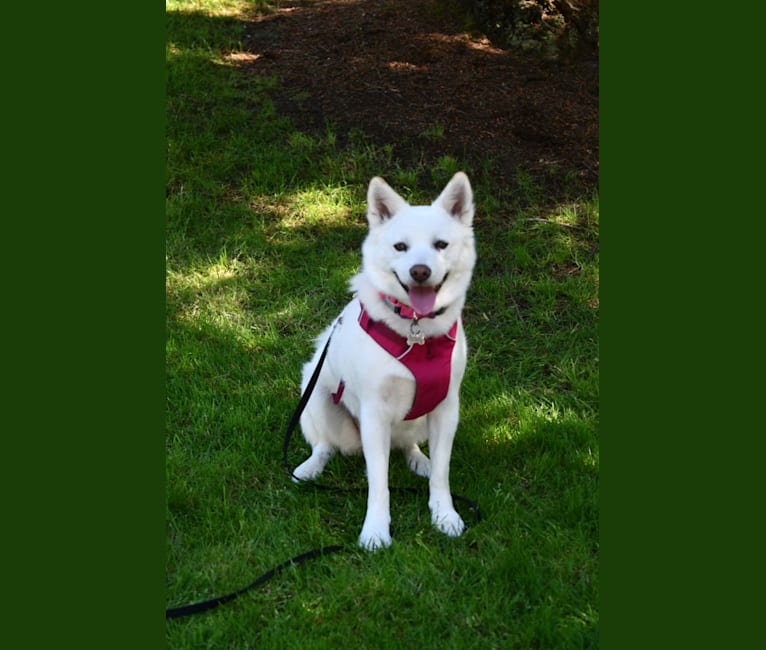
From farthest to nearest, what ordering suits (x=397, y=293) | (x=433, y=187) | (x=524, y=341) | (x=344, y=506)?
(x=433, y=187) → (x=524, y=341) → (x=344, y=506) → (x=397, y=293)

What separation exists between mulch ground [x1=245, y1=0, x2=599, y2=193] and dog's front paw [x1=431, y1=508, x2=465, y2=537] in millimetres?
3899

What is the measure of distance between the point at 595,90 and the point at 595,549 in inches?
220

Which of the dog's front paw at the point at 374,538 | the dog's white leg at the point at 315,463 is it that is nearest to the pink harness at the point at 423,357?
the dog's front paw at the point at 374,538

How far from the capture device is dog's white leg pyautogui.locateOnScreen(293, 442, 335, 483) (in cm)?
416

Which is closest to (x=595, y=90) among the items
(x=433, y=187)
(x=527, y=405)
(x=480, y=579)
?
(x=433, y=187)

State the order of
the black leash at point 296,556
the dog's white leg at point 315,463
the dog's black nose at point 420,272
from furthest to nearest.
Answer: the dog's white leg at point 315,463
the dog's black nose at point 420,272
the black leash at point 296,556

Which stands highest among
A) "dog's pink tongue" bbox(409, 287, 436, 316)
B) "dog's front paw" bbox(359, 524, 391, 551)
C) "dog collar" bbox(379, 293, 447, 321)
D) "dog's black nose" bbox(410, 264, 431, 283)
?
"dog's black nose" bbox(410, 264, 431, 283)

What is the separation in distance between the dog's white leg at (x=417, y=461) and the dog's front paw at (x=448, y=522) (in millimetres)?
412

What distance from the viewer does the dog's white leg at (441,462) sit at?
12.4 ft

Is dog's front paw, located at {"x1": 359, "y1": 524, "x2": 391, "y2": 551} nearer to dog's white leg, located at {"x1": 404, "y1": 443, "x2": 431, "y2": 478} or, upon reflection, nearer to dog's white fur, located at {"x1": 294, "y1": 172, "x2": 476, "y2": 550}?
dog's white fur, located at {"x1": 294, "y1": 172, "x2": 476, "y2": 550}

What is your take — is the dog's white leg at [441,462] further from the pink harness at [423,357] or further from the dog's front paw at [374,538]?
the dog's front paw at [374,538]

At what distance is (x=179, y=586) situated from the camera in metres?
3.39

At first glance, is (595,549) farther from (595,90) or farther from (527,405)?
(595,90)

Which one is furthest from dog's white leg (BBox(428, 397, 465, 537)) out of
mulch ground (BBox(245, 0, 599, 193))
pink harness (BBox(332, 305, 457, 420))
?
mulch ground (BBox(245, 0, 599, 193))
